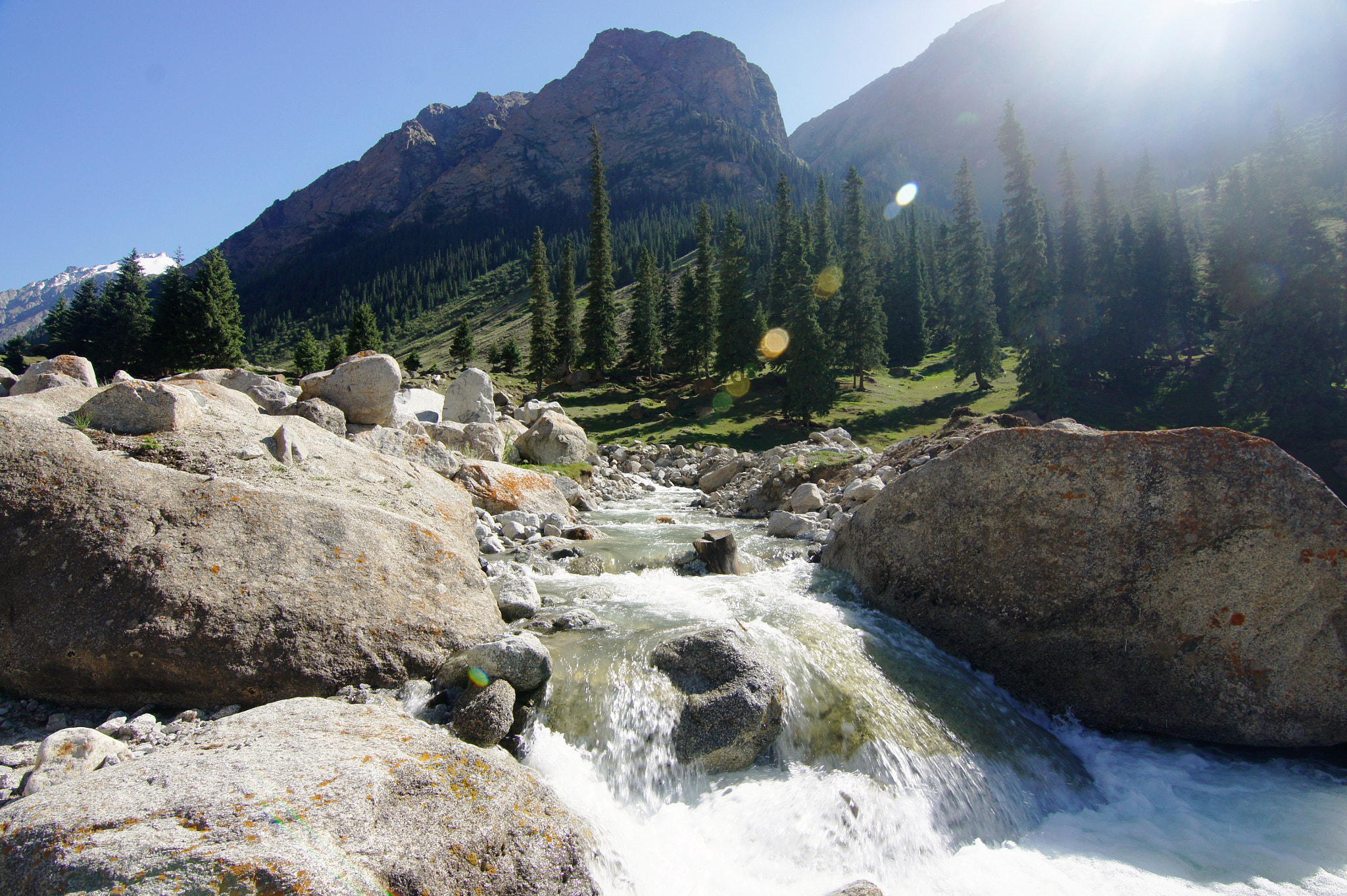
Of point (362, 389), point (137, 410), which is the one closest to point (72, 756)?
point (137, 410)

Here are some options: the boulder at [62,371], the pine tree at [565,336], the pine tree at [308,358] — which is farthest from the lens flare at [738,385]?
the boulder at [62,371]

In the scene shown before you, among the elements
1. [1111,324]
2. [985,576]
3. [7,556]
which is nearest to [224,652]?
[7,556]

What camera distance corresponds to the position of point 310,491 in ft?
24.7

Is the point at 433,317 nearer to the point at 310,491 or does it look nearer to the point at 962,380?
the point at 962,380

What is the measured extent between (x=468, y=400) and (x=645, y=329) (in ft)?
139

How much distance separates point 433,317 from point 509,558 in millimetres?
181791

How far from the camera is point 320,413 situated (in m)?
10.8

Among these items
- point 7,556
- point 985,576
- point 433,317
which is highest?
point 433,317

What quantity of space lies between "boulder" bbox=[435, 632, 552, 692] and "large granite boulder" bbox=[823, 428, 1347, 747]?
6276mm

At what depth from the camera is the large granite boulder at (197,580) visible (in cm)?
552

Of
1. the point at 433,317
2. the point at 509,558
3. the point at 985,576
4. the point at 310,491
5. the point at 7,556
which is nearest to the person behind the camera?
the point at 7,556

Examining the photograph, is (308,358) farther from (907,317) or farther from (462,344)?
(907,317)

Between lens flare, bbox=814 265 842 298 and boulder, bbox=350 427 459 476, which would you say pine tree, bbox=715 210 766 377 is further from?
boulder, bbox=350 427 459 476

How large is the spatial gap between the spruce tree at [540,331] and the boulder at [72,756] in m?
56.2
